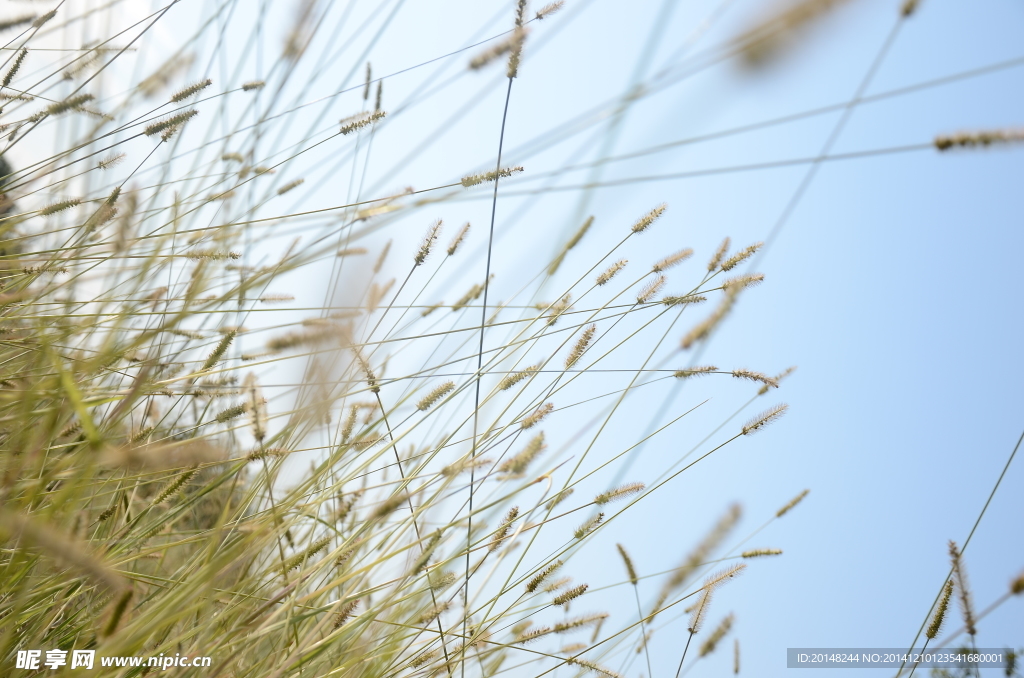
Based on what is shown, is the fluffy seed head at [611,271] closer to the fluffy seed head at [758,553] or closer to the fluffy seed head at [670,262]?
the fluffy seed head at [670,262]

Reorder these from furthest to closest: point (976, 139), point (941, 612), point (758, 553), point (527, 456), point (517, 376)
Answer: point (758, 553) < point (517, 376) < point (941, 612) < point (527, 456) < point (976, 139)

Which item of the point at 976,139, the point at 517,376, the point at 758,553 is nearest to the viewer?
the point at 976,139

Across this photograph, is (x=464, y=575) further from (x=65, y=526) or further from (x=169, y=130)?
(x=169, y=130)

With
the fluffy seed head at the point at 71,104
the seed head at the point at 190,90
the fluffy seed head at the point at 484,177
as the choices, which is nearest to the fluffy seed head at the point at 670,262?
the fluffy seed head at the point at 484,177

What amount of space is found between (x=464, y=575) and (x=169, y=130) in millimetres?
Result: 1036

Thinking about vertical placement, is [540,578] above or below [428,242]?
below

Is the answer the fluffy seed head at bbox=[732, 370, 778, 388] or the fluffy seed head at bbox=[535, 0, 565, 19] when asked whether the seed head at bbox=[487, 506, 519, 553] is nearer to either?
the fluffy seed head at bbox=[732, 370, 778, 388]

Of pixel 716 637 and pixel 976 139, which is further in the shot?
pixel 716 637

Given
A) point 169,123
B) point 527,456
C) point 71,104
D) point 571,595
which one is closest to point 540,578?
point 571,595

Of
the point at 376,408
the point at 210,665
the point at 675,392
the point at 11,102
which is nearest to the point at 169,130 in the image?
the point at 11,102

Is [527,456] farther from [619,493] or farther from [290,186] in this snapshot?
[290,186]

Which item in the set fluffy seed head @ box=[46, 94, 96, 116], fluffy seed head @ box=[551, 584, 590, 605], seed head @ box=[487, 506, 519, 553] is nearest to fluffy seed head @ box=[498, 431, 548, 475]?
seed head @ box=[487, 506, 519, 553]

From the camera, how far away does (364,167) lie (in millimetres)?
1359

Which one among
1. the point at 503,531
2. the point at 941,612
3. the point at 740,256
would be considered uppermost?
the point at 740,256
